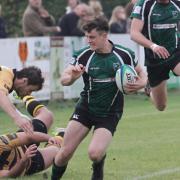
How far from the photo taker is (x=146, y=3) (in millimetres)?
10500

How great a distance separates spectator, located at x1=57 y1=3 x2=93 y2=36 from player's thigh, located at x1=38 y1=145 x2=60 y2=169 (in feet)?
30.5

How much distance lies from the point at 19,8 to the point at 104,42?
19.8 metres

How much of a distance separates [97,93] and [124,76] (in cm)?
43

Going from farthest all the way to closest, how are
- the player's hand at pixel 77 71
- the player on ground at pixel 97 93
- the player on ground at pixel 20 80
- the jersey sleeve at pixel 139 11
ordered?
the jersey sleeve at pixel 139 11 → the player on ground at pixel 20 80 → the player on ground at pixel 97 93 → the player's hand at pixel 77 71

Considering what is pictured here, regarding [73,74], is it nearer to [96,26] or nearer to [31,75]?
[96,26]

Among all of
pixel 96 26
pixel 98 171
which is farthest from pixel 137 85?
pixel 98 171

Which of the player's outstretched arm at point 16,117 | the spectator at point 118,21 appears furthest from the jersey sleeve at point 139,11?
→ the spectator at point 118,21

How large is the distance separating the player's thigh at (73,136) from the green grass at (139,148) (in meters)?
A: 0.74

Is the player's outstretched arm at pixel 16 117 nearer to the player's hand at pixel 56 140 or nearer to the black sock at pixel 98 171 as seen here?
the black sock at pixel 98 171

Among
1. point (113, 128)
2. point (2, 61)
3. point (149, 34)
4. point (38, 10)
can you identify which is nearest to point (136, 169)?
point (113, 128)

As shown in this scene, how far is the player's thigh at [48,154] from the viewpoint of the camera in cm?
931

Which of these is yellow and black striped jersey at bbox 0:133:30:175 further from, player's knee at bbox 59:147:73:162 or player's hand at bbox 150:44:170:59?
player's hand at bbox 150:44:170:59

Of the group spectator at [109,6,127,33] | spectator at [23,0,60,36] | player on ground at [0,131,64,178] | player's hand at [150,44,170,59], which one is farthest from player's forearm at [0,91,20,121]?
spectator at [109,6,127,33]

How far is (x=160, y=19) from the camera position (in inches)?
414
